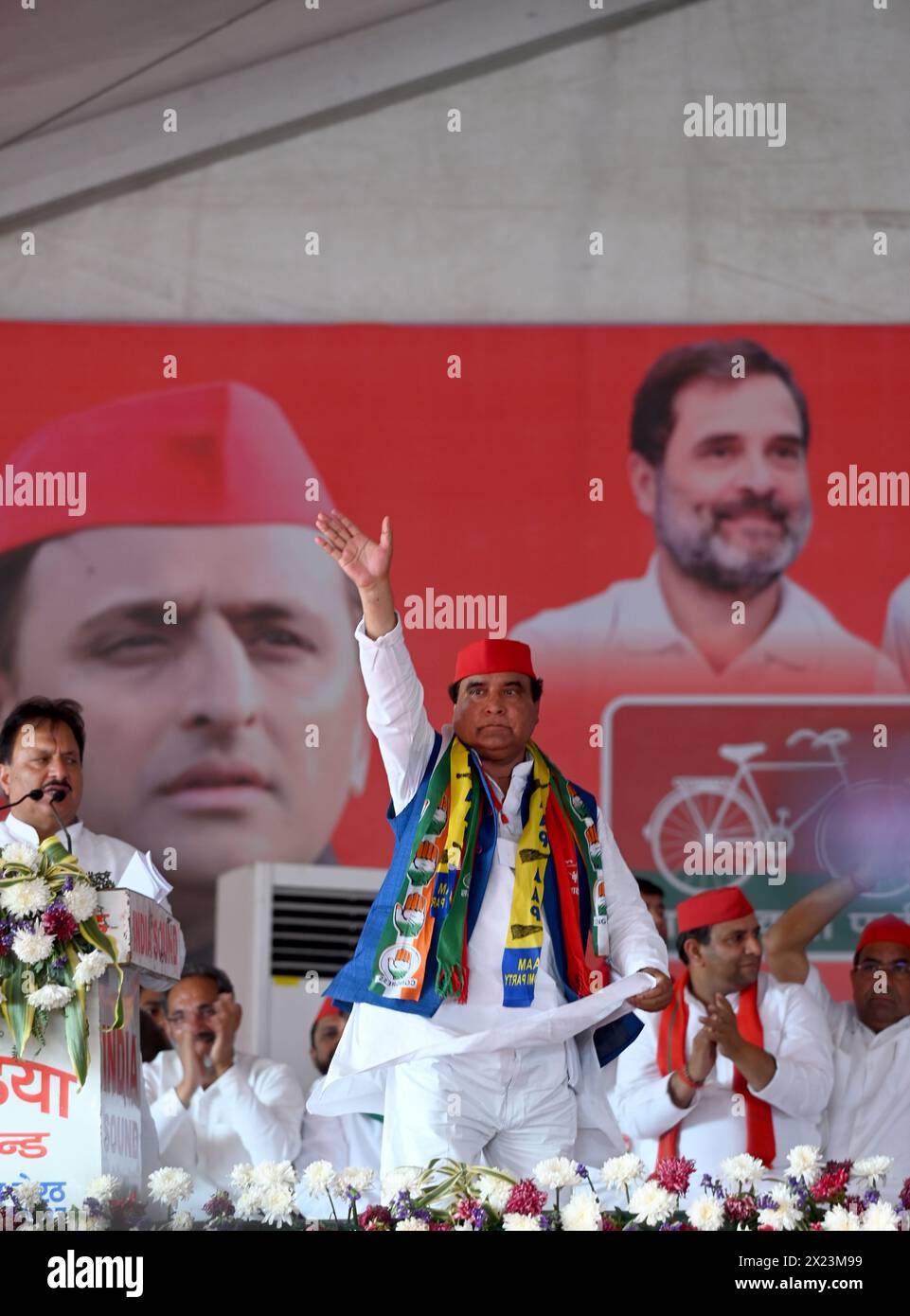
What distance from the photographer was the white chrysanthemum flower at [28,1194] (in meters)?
3.21

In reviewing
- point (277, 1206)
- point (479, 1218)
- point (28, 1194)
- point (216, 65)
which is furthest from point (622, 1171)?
point (216, 65)

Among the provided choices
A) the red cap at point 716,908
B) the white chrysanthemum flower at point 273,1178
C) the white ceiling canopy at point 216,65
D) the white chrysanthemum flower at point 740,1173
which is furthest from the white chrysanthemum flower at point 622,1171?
the white ceiling canopy at point 216,65

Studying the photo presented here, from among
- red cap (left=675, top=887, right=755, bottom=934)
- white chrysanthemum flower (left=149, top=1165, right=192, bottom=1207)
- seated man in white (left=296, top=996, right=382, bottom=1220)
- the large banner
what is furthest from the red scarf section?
white chrysanthemum flower (left=149, top=1165, right=192, bottom=1207)

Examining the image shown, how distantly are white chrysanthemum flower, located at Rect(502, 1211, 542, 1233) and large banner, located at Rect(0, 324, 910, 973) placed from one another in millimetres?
3580

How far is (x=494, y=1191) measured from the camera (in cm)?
316

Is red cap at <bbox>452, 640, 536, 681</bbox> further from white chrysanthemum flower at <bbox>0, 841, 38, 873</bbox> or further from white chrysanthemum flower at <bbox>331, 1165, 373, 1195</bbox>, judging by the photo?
white chrysanthemum flower at <bbox>331, 1165, 373, 1195</bbox>

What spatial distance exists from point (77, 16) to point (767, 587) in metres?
3.39

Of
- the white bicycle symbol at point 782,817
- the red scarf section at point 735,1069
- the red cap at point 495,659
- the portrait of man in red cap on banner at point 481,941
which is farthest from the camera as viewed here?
the white bicycle symbol at point 782,817

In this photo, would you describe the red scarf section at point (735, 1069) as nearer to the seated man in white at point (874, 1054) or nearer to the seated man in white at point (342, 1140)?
the seated man in white at point (874, 1054)

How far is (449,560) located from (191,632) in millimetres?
959

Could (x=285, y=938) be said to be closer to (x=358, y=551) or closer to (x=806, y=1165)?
(x=358, y=551)

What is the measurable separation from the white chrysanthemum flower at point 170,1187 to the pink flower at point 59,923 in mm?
449

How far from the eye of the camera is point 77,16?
23.3 ft

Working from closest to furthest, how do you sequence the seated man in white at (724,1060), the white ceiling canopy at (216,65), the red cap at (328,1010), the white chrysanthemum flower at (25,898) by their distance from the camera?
the white chrysanthemum flower at (25,898), the seated man in white at (724,1060), the red cap at (328,1010), the white ceiling canopy at (216,65)
